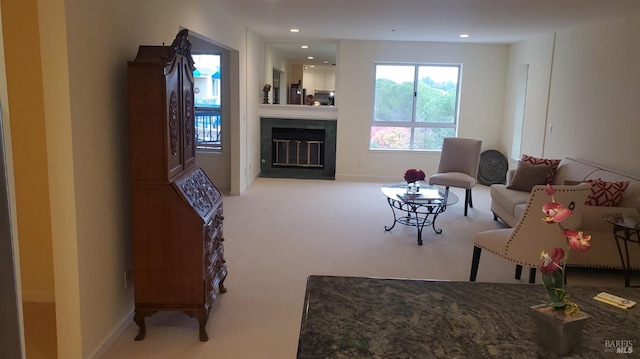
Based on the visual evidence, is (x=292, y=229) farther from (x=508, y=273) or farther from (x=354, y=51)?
(x=354, y=51)

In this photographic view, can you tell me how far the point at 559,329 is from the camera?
1224mm

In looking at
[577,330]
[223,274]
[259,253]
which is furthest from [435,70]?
[577,330]

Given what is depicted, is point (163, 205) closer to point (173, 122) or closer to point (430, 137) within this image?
point (173, 122)

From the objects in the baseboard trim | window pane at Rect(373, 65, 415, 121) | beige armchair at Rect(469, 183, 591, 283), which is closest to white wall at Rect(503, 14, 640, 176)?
beige armchair at Rect(469, 183, 591, 283)

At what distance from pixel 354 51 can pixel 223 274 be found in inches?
222

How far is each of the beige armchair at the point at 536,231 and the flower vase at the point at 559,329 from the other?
2.13 meters

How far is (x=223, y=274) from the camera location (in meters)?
3.52

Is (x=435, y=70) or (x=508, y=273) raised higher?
(x=435, y=70)

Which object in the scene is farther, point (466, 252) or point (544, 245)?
point (466, 252)

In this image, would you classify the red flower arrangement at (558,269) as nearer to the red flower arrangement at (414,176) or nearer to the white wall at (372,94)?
the red flower arrangement at (414,176)

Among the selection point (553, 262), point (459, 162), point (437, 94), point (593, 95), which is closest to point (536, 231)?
point (553, 262)

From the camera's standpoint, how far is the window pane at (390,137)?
8531 millimetres
